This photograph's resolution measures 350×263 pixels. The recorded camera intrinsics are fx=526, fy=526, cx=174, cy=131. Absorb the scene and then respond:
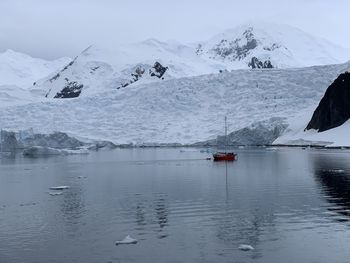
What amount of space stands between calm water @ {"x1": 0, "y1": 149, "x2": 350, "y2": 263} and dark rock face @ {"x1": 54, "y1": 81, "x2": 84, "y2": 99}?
128 m

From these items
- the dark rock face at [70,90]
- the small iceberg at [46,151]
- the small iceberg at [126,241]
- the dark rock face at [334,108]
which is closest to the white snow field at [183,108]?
the dark rock face at [334,108]

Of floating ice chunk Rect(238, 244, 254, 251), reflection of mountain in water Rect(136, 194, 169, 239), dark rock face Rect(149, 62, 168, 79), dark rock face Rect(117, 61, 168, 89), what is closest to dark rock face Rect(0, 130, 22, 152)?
reflection of mountain in water Rect(136, 194, 169, 239)

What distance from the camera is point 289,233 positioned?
1573cm

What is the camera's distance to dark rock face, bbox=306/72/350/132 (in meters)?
74.4

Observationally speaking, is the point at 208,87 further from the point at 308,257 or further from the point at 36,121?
the point at 308,257

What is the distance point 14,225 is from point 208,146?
63.8 metres

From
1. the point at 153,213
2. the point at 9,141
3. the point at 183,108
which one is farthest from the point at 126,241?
the point at 183,108

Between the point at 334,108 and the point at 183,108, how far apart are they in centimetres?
2583

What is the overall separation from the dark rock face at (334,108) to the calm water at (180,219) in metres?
43.6

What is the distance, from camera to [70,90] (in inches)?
6368

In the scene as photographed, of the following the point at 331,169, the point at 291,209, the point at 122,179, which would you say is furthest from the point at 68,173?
the point at 291,209

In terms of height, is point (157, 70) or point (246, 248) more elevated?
point (157, 70)

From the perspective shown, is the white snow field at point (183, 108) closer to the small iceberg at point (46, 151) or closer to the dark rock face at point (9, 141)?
the dark rock face at point (9, 141)

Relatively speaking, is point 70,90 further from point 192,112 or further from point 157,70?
point 192,112
